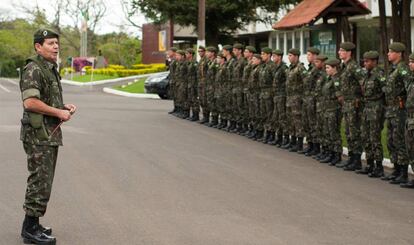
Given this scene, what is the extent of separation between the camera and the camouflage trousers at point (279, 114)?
16.6m

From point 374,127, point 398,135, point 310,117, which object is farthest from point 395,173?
point 310,117

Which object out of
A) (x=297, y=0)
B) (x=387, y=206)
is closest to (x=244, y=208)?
(x=387, y=206)

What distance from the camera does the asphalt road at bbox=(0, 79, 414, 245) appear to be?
8.02 metres

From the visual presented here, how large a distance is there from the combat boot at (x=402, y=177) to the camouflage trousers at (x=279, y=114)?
459 cm

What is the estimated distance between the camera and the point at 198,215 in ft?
29.2

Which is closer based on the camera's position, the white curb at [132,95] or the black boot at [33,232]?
the black boot at [33,232]

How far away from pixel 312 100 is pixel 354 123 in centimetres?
198

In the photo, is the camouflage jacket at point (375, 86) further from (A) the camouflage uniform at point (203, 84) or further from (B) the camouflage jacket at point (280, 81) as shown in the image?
(A) the camouflage uniform at point (203, 84)

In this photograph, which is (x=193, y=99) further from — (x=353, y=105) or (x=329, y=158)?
(x=353, y=105)

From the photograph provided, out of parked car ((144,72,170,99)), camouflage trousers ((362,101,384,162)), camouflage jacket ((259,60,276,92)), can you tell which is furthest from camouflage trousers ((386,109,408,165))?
parked car ((144,72,170,99))

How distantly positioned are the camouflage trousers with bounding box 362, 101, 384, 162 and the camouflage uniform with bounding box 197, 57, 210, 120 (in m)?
8.82

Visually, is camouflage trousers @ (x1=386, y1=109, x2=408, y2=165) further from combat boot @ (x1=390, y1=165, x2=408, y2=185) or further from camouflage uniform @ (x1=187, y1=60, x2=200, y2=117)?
camouflage uniform @ (x1=187, y1=60, x2=200, y2=117)

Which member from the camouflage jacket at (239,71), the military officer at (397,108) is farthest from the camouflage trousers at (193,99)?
the military officer at (397,108)

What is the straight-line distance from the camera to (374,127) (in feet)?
41.5
